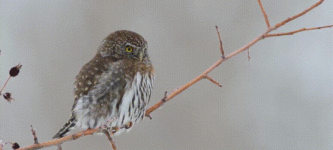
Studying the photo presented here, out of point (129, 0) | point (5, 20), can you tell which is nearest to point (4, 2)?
point (5, 20)

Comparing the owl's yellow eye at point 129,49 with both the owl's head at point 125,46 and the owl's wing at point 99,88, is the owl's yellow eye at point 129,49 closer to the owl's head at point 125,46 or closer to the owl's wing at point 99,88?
the owl's head at point 125,46

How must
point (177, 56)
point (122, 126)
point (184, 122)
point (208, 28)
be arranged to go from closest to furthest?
1. point (122, 126)
2. point (184, 122)
3. point (177, 56)
4. point (208, 28)

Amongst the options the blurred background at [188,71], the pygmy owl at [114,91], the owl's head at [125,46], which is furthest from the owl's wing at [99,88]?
the blurred background at [188,71]

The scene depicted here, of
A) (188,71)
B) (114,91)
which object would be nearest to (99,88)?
(114,91)

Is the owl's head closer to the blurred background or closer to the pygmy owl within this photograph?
the pygmy owl

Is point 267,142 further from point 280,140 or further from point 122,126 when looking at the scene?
point 122,126

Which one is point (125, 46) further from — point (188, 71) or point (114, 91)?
point (188, 71)

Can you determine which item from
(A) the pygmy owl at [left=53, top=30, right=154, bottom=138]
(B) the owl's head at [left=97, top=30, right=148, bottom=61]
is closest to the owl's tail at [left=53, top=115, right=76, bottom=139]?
(A) the pygmy owl at [left=53, top=30, right=154, bottom=138]
